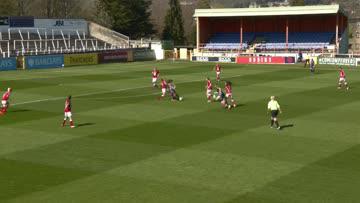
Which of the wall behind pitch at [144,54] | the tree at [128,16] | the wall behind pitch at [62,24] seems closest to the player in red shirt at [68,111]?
the wall behind pitch at [144,54]

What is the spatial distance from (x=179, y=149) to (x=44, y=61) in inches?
1928

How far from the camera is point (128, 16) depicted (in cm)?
10200

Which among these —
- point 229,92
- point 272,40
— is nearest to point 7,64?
point 229,92

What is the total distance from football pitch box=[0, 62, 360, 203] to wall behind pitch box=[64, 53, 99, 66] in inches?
1214

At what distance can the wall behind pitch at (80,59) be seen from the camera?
70.0 metres

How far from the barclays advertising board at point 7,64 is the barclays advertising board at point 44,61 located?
5.64 ft

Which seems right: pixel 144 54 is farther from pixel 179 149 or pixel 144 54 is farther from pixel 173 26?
pixel 179 149

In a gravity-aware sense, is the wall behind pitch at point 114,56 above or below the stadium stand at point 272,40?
below

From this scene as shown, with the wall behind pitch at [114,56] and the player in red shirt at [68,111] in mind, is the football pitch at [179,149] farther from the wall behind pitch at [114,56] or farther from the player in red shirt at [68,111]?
the wall behind pitch at [114,56]

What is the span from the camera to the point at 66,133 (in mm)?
24406

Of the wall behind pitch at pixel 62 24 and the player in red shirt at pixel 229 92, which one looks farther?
the wall behind pitch at pixel 62 24

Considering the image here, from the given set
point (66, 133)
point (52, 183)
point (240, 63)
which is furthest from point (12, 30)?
point (52, 183)

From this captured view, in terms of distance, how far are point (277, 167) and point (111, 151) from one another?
6.50m

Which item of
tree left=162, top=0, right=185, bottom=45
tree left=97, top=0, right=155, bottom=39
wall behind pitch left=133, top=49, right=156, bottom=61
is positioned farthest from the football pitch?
tree left=162, top=0, right=185, bottom=45
